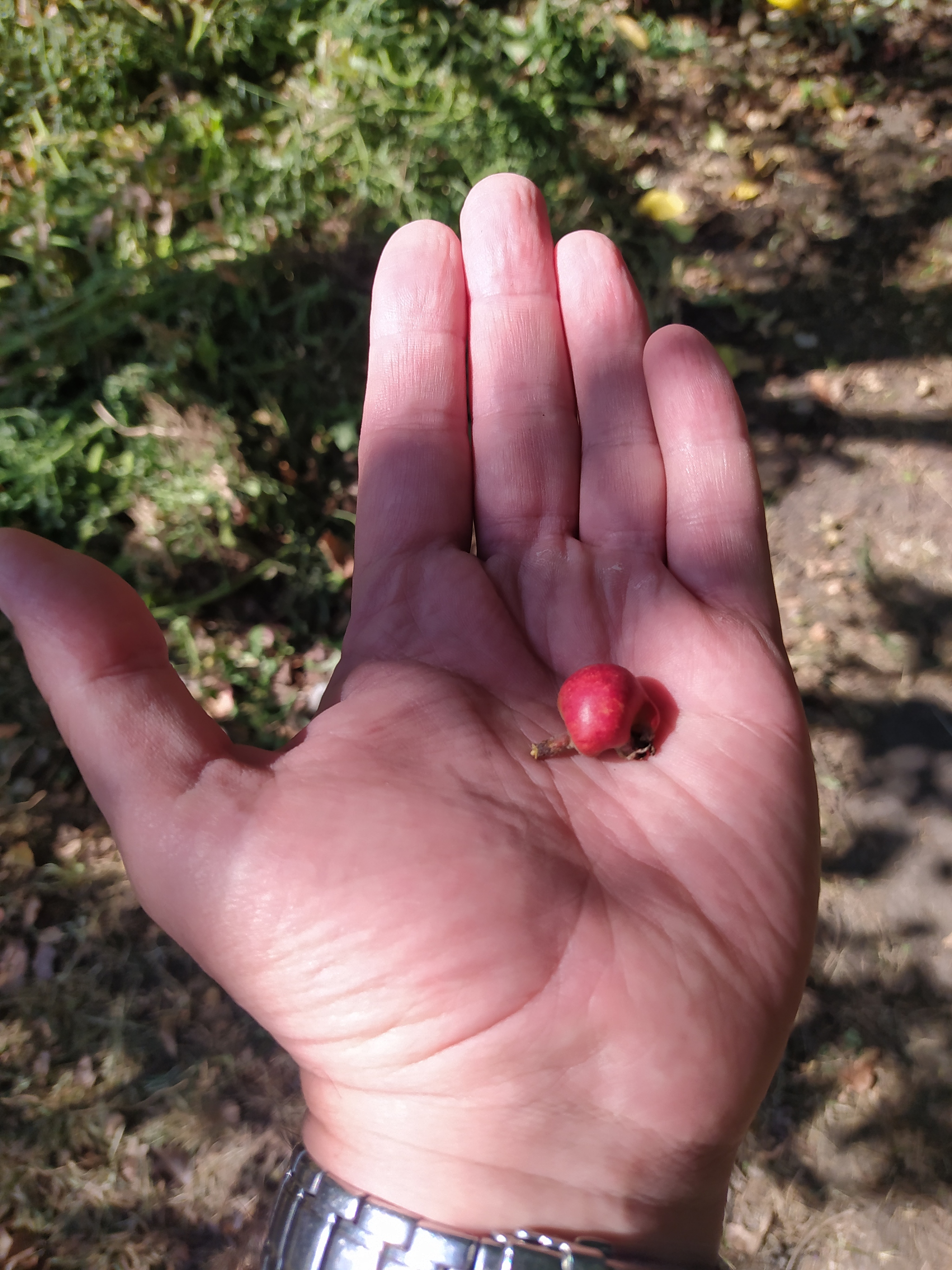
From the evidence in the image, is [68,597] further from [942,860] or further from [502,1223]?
[942,860]

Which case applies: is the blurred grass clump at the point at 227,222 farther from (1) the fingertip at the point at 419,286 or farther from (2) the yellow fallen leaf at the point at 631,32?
(1) the fingertip at the point at 419,286

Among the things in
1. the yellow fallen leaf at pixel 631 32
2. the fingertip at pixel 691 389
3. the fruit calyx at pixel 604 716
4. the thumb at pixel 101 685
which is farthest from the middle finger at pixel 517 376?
the yellow fallen leaf at pixel 631 32

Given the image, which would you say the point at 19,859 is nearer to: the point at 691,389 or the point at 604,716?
the point at 604,716

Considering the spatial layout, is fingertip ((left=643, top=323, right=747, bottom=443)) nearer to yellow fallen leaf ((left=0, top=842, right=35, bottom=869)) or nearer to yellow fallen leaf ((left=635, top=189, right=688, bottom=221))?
yellow fallen leaf ((left=635, top=189, right=688, bottom=221))

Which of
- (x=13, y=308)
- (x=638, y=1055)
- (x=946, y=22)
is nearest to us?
(x=638, y=1055)

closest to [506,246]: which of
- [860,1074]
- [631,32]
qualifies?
[631,32]

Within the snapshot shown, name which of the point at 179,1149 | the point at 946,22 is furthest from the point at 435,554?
the point at 946,22

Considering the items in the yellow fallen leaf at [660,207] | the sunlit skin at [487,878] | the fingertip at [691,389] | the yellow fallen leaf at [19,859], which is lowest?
the yellow fallen leaf at [19,859]
